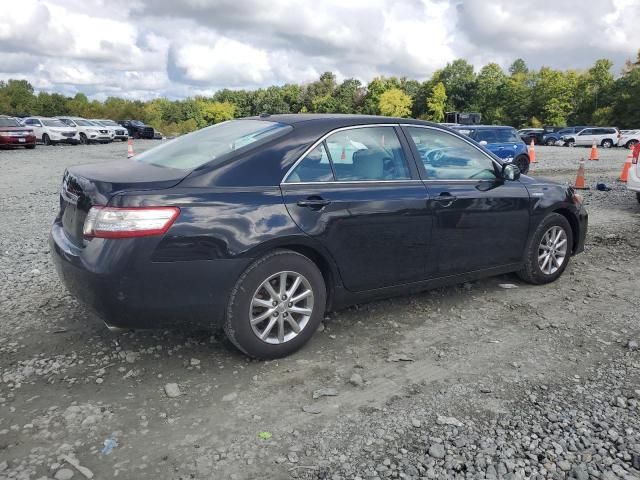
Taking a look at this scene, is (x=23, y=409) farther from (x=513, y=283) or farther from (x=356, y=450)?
(x=513, y=283)

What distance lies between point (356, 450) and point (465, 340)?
5.27 ft

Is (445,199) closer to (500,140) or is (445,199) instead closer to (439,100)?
(500,140)

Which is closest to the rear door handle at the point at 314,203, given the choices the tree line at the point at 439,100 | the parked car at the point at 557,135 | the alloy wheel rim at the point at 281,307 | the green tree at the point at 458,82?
the alloy wheel rim at the point at 281,307

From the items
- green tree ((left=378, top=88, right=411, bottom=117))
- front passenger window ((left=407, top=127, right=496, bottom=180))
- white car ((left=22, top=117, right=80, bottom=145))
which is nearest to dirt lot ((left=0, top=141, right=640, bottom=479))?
front passenger window ((left=407, top=127, right=496, bottom=180))

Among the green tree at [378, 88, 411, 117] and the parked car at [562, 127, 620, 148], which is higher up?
the green tree at [378, 88, 411, 117]

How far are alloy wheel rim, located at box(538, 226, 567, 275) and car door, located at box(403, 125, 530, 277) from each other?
36cm

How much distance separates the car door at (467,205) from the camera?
163 inches

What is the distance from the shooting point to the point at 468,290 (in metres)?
4.98

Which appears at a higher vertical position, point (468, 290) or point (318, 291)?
point (318, 291)

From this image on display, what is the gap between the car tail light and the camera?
2.97 m

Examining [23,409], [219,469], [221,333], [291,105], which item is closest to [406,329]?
[221,333]

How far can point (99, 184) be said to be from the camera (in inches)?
123

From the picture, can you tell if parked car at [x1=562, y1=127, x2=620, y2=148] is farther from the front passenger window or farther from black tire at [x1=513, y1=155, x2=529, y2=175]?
the front passenger window

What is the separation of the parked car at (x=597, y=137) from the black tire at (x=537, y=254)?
35839 mm
